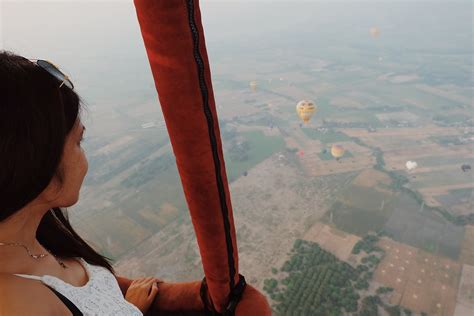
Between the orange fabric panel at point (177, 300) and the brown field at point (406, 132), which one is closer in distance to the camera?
the orange fabric panel at point (177, 300)

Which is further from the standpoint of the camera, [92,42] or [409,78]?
[92,42]

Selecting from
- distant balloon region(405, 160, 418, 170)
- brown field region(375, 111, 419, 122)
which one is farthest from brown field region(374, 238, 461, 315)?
brown field region(375, 111, 419, 122)

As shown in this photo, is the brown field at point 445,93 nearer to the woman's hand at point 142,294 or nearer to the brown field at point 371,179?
the brown field at point 371,179

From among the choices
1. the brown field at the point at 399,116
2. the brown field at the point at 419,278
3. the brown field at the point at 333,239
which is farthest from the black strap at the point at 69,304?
the brown field at the point at 399,116

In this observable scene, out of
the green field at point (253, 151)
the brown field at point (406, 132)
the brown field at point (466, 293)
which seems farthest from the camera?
the brown field at point (406, 132)

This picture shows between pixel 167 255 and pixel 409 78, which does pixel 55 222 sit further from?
pixel 409 78

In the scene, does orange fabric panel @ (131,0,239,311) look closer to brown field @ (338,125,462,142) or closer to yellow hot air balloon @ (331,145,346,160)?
yellow hot air balloon @ (331,145,346,160)

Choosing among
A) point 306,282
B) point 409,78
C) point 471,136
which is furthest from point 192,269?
point 409,78
